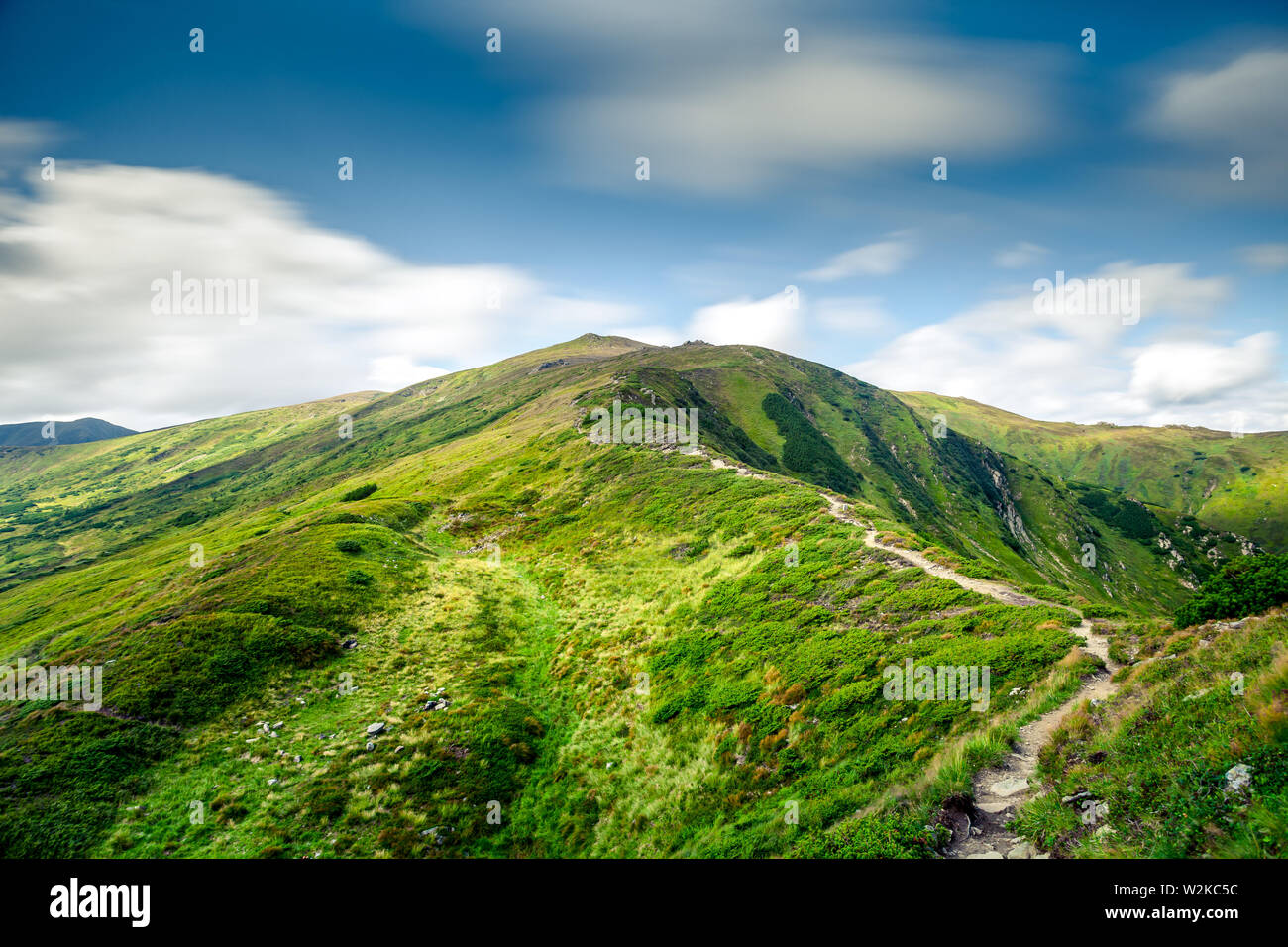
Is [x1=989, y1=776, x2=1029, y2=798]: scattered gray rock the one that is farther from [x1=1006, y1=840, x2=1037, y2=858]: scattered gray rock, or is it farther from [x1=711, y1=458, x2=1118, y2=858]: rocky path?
[x1=1006, y1=840, x2=1037, y2=858]: scattered gray rock

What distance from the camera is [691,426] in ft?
257

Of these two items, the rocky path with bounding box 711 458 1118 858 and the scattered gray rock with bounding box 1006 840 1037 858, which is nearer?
the scattered gray rock with bounding box 1006 840 1037 858

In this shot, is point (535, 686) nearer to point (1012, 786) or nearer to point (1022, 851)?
point (1012, 786)

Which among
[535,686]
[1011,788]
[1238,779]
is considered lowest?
[535,686]

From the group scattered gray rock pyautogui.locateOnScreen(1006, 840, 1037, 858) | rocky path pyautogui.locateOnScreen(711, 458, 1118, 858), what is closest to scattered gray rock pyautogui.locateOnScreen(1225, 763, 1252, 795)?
rocky path pyautogui.locateOnScreen(711, 458, 1118, 858)

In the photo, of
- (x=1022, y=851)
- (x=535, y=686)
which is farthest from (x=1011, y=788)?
(x=535, y=686)

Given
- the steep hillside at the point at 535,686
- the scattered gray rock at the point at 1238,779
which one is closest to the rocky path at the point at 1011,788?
the steep hillside at the point at 535,686

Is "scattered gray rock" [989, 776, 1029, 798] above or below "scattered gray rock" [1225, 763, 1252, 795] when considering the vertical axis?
below

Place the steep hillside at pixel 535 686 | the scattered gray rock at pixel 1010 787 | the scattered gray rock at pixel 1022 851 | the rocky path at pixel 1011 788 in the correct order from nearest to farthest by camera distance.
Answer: the scattered gray rock at pixel 1022 851, the rocky path at pixel 1011 788, the scattered gray rock at pixel 1010 787, the steep hillside at pixel 535 686

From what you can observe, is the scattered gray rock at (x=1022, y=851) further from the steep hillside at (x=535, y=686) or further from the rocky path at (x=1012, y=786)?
the steep hillside at (x=535, y=686)

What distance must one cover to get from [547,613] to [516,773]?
16.4m
